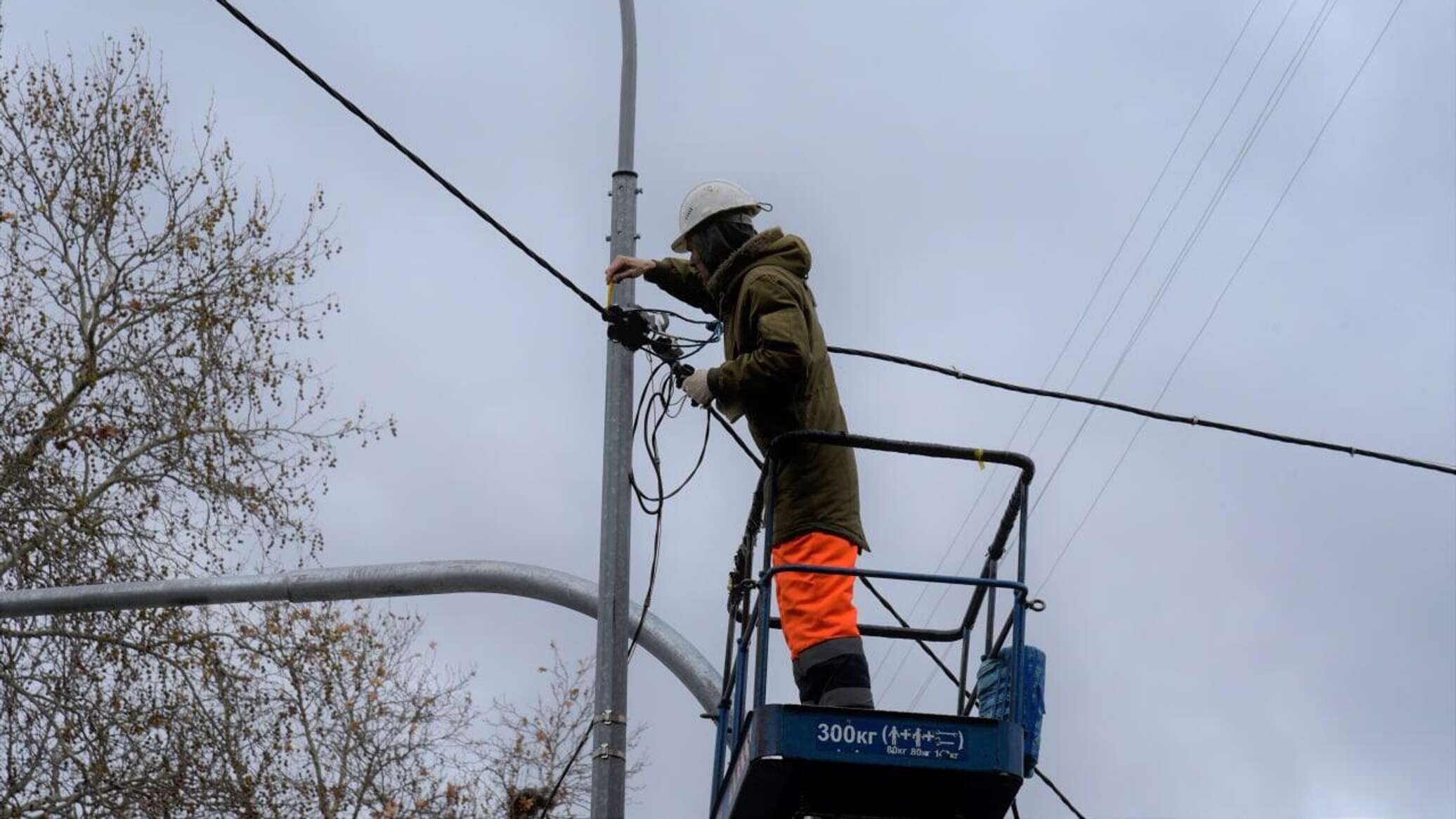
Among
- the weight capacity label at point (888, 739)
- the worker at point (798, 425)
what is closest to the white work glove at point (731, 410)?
the worker at point (798, 425)

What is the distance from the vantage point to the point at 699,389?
25.4 feet

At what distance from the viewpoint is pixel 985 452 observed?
7387mm

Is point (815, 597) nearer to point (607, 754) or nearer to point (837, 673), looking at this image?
Answer: point (837, 673)

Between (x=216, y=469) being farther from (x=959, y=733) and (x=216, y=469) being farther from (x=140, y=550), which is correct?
(x=959, y=733)

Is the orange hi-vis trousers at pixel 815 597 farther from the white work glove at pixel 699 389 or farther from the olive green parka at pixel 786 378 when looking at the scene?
the white work glove at pixel 699 389

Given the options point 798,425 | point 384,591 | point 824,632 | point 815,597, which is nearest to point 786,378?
point 798,425

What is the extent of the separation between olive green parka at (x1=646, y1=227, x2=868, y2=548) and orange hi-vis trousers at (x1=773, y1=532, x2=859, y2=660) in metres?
0.05

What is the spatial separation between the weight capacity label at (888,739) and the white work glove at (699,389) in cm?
133

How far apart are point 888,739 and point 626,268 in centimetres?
266

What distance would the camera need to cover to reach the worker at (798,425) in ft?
24.3

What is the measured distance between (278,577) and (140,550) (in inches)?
446

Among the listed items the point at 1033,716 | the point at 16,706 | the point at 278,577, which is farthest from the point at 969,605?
the point at 16,706

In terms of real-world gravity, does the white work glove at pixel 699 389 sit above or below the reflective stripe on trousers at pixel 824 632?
above

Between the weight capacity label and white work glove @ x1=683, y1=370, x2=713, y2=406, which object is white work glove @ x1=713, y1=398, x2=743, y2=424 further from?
the weight capacity label
